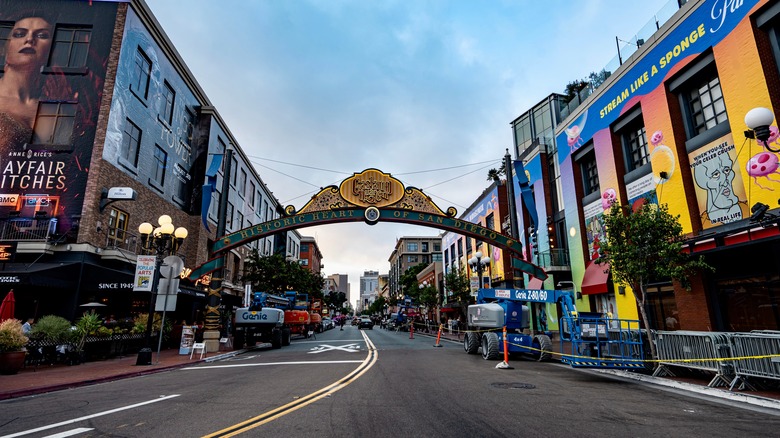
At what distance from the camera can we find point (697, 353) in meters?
9.95

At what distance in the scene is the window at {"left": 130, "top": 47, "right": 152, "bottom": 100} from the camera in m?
23.6

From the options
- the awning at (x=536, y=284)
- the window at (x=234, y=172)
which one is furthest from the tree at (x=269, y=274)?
the awning at (x=536, y=284)

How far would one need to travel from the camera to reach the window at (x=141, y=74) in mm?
23578

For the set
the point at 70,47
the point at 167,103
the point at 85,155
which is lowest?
the point at 85,155

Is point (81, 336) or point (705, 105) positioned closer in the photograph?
point (81, 336)

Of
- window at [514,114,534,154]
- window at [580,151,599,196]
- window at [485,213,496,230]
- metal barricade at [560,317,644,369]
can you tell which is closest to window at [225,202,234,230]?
window at [485,213,496,230]

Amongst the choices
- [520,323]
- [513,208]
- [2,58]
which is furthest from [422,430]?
[2,58]

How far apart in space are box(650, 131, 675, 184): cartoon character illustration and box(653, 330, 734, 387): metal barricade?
8607mm

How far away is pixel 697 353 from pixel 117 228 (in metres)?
25.8

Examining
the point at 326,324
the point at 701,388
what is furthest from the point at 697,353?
the point at 326,324

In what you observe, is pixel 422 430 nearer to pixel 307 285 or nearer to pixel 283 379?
pixel 283 379

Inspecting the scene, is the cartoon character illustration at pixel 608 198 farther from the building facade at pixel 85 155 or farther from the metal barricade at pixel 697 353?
the building facade at pixel 85 155

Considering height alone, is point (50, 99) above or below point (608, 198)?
above

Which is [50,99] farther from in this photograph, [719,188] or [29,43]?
[719,188]
